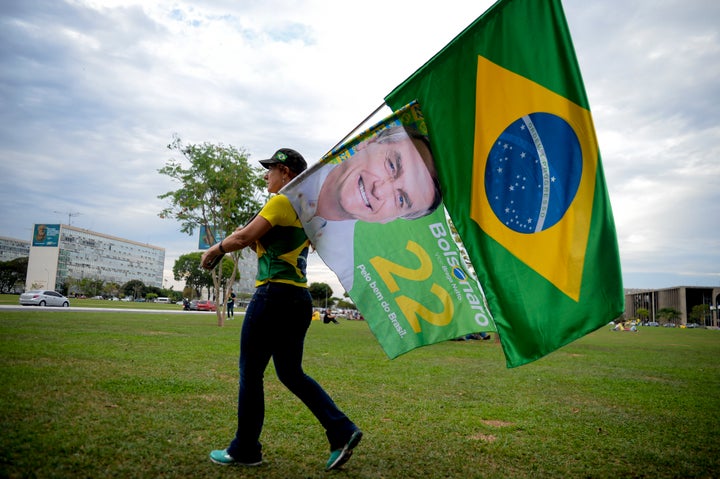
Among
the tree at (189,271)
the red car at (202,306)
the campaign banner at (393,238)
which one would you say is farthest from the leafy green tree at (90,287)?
the campaign banner at (393,238)

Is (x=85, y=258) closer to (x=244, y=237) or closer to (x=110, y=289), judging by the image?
(x=110, y=289)

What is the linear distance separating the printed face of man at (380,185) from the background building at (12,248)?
18008 centimetres

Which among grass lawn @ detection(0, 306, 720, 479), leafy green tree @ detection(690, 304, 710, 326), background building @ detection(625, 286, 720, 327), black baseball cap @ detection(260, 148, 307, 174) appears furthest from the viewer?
background building @ detection(625, 286, 720, 327)

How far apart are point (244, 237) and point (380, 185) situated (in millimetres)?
1016

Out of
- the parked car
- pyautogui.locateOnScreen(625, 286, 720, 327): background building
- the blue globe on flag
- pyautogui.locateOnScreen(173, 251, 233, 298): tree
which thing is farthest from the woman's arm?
pyautogui.locateOnScreen(625, 286, 720, 327): background building

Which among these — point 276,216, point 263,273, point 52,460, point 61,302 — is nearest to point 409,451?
point 263,273

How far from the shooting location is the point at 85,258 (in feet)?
453

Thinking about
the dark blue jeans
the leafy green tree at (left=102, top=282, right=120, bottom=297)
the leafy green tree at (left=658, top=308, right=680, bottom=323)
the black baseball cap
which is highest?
the black baseball cap

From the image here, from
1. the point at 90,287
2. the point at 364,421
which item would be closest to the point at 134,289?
the point at 90,287

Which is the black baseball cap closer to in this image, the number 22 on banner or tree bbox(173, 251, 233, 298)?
the number 22 on banner

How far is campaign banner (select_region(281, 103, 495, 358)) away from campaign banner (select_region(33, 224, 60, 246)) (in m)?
136

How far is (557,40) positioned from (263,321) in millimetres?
2696

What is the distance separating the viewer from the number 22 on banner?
3.33 m

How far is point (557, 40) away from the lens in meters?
3.02
